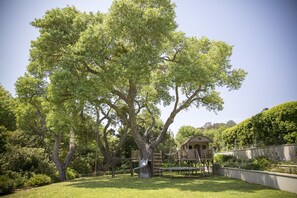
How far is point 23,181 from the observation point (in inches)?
829

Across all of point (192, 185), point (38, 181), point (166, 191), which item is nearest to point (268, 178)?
point (192, 185)

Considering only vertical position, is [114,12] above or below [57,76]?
above

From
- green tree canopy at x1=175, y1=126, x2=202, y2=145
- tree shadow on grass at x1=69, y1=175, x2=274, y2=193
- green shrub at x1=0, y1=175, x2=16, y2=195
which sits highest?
green tree canopy at x1=175, y1=126, x2=202, y2=145

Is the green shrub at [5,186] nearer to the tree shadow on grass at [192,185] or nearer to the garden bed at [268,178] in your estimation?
the tree shadow on grass at [192,185]

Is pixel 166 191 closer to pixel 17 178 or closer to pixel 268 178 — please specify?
pixel 268 178

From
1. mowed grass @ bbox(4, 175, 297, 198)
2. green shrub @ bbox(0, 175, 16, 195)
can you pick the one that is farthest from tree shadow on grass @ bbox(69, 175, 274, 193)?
green shrub @ bbox(0, 175, 16, 195)

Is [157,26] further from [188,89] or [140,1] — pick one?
[188,89]

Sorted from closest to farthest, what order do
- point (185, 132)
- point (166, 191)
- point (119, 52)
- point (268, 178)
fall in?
point (166, 191)
point (268, 178)
point (119, 52)
point (185, 132)

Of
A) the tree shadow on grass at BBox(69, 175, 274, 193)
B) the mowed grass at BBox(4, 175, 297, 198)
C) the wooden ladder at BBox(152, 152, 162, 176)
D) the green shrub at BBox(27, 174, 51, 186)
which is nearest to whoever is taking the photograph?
the mowed grass at BBox(4, 175, 297, 198)

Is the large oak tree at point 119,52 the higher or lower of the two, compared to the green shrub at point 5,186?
higher

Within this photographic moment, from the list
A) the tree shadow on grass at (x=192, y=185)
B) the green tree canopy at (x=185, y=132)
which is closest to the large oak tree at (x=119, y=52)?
the tree shadow on grass at (x=192, y=185)

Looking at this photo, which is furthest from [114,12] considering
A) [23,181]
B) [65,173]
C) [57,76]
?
[65,173]

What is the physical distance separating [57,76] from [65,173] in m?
15.0

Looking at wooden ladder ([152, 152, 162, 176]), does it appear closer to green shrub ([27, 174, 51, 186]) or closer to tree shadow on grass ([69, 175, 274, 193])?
tree shadow on grass ([69, 175, 274, 193])
